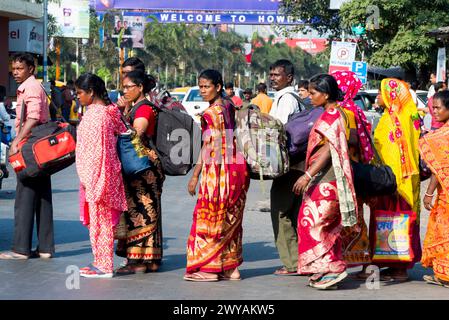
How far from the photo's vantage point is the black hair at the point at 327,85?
726 centimetres

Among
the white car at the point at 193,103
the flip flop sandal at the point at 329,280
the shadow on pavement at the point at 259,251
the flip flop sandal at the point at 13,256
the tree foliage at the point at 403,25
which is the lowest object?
the shadow on pavement at the point at 259,251

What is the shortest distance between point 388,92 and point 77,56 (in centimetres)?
6332

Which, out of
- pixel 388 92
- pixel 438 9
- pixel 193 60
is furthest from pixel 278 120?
pixel 193 60

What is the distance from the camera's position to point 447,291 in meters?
7.29

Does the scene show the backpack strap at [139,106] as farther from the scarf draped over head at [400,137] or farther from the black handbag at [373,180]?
the scarf draped over head at [400,137]

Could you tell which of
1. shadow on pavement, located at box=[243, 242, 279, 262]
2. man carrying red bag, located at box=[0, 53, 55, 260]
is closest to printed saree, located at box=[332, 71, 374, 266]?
shadow on pavement, located at box=[243, 242, 279, 262]

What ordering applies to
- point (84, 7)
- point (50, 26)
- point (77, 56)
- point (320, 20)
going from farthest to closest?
point (77, 56), point (50, 26), point (84, 7), point (320, 20)

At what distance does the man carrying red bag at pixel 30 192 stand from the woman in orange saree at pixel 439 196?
327cm

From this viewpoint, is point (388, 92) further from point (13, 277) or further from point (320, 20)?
point (320, 20)

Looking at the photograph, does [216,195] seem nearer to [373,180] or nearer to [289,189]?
[289,189]

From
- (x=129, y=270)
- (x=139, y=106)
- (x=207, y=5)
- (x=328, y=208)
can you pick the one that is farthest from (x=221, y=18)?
(x=328, y=208)

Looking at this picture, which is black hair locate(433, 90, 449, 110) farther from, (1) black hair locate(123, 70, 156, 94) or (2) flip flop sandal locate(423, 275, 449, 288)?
(1) black hair locate(123, 70, 156, 94)

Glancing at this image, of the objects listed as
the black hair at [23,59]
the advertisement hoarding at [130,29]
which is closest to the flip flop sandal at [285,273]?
the black hair at [23,59]

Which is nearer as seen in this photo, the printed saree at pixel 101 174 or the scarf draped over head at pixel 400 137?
the printed saree at pixel 101 174
